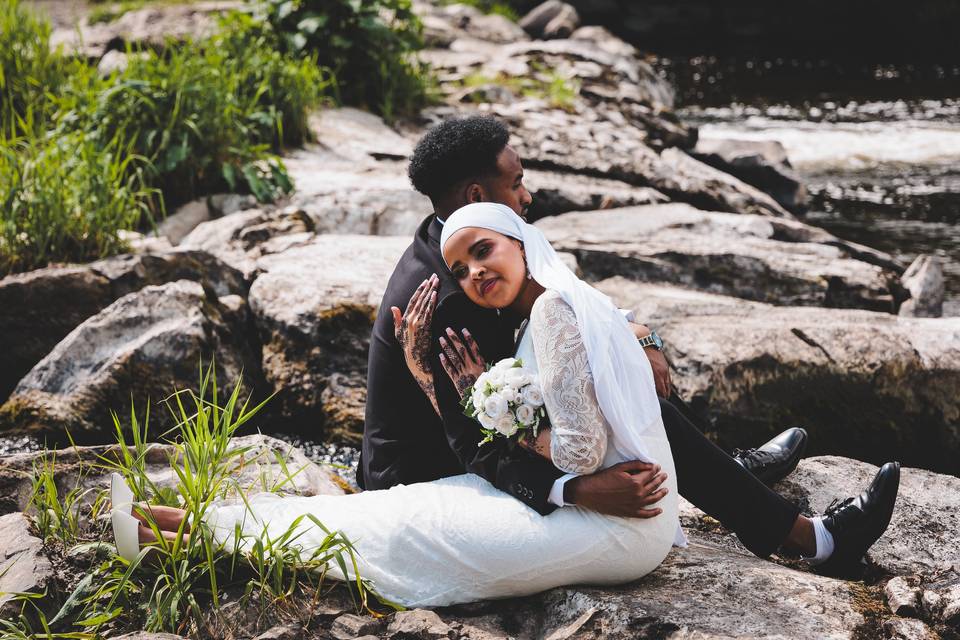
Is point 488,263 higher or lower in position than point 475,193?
lower

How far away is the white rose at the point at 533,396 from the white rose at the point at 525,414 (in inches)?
0.5

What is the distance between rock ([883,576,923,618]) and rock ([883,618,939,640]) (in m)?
0.06

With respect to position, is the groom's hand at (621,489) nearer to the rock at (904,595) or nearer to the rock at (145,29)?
the rock at (904,595)

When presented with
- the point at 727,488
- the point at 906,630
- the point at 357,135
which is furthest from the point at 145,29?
the point at 906,630

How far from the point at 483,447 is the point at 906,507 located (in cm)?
176

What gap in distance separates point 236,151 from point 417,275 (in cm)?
418

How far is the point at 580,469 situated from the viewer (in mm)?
2955

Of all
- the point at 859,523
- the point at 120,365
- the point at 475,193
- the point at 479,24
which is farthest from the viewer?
the point at 479,24

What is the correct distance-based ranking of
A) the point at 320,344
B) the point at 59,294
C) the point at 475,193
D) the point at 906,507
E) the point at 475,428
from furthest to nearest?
the point at 59,294, the point at 320,344, the point at 906,507, the point at 475,193, the point at 475,428

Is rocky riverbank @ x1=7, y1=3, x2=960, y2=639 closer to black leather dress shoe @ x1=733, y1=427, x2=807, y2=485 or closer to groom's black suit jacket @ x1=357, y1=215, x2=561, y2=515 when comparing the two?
black leather dress shoe @ x1=733, y1=427, x2=807, y2=485

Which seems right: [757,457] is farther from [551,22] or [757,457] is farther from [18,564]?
[551,22]

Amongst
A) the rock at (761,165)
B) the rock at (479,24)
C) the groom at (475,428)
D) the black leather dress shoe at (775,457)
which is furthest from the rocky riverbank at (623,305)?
the rock at (479,24)

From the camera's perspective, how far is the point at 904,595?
308 cm

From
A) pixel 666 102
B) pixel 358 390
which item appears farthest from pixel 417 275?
pixel 666 102
